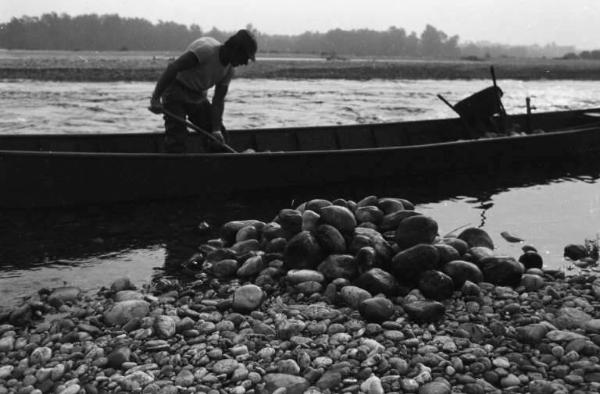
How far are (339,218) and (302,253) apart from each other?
2.11 feet

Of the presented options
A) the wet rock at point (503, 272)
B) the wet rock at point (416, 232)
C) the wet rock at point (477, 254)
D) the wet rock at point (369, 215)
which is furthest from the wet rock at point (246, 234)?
the wet rock at point (503, 272)

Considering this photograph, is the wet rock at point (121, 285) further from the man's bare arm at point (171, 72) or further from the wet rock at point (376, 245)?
the man's bare arm at point (171, 72)

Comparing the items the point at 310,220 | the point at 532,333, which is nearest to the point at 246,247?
the point at 310,220

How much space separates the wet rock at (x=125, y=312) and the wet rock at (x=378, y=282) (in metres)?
1.99

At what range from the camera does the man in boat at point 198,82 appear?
25.4 feet

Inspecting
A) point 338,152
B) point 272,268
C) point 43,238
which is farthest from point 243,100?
point 272,268

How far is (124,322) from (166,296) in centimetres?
72

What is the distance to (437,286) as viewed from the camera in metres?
5.05

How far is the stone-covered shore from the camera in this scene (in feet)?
12.1

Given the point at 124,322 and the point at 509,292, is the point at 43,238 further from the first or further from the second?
the point at 509,292

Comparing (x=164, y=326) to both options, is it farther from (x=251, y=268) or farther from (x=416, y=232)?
(x=416, y=232)

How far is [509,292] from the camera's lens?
5137 mm

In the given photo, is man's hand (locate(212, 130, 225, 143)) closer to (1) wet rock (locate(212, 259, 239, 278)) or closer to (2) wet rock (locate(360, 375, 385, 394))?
(1) wet rock (locate(212, 259, 239, 278))

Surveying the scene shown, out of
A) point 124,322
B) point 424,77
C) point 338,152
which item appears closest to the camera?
point 124,322
